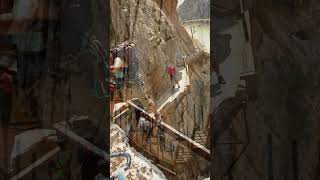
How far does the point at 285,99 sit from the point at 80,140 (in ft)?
7.27

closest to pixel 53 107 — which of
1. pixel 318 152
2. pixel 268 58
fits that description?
pixel 268 58

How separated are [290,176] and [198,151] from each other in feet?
48.8

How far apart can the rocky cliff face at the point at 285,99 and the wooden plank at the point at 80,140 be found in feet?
4.66

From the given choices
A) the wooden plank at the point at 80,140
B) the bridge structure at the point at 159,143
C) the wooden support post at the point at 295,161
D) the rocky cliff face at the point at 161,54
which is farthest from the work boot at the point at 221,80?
the rocky cliff face at the point at 161,54

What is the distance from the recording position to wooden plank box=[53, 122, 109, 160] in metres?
5.96

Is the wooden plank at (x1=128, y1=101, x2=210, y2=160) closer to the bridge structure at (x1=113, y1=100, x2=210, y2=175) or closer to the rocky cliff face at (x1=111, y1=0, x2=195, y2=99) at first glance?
the bridge structure at (x1=113, y1=100, x2=210, y2=175)

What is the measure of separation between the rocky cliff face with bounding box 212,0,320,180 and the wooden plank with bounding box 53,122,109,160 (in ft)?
4.66

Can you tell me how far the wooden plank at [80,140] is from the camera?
596cm

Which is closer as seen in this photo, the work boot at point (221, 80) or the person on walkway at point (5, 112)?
the person on walkway at point (5, 112)

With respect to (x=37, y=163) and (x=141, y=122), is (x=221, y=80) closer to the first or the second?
(x=37, y=163)

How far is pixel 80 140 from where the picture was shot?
601cm

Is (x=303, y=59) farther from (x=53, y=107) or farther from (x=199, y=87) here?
(x=199, y=87)

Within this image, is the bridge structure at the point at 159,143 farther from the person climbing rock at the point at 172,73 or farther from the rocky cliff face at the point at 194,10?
the rocky cliff face at the point at 194,10

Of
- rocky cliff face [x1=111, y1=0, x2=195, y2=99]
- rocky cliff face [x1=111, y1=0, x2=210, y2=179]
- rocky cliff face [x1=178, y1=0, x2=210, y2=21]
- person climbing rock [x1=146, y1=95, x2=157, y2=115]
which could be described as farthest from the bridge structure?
rocky cliff face [x1=178, y1=0, x2=210, y2=21]
